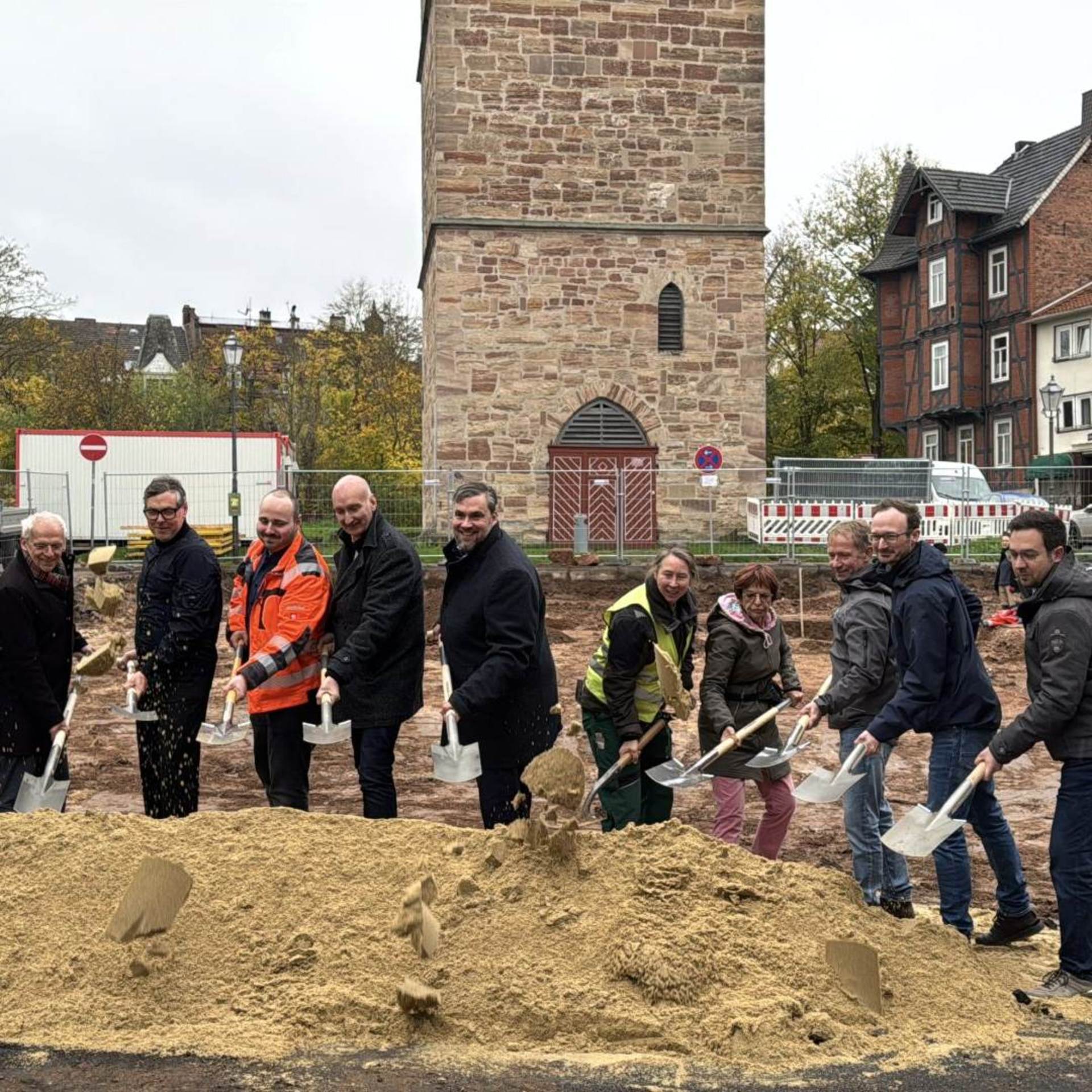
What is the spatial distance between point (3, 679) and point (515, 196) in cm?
2081

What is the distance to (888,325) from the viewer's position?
4666 cm

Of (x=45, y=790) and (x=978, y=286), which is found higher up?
(x=978, y=286)

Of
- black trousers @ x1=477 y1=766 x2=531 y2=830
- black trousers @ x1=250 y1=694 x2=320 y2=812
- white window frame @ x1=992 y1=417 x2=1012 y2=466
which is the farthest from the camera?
white window frame @ x1=992 y1=417 x2=1012 y2=466

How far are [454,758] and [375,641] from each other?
2.07 ft


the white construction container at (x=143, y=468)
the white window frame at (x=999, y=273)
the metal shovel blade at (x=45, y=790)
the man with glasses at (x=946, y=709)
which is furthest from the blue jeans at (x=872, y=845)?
the white window frame at (x=999, y=273)

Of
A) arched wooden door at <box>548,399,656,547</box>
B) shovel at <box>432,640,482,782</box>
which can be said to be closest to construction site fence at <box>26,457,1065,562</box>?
arched wooden door at <box>548,399,656,547</box>

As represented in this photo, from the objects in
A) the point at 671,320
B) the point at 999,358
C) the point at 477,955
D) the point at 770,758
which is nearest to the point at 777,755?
the point at 770,758

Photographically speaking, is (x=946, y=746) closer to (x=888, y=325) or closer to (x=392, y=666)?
(x=392, y=666)

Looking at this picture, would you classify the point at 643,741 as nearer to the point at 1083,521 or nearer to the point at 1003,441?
the point at 1083,521

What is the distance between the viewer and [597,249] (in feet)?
85.0

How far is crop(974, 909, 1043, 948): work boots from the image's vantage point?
5.48 m

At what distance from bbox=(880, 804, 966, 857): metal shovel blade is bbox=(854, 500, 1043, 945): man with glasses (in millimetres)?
232

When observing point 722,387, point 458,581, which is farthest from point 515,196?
point 458,581

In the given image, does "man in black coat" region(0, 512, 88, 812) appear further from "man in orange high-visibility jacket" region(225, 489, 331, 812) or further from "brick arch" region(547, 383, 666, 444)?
"brick arch" region(547, 383, 666, 444)
